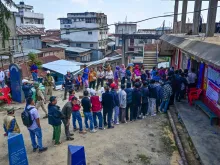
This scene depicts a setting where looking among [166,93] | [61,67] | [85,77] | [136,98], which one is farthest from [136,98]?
[61,67]

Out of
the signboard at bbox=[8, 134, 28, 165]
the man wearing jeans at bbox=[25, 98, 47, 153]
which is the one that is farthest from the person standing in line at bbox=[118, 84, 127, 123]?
the signboard at bbox=[8, 134, 28, 165]

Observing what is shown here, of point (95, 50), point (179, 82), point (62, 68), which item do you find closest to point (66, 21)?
point (95, 50)

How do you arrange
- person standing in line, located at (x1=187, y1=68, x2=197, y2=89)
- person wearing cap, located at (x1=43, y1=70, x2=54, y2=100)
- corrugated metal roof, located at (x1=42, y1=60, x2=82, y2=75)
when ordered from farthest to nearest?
1. corrugated metal roof, located at (x1=42, y1=60, x2=82, y2=75)
2. person wearing cap, located at (x1=43, y1=70, x2=54, y2=100)
3. person standing in line, located at (x1=187, y1=68, x2=197, y2=89)

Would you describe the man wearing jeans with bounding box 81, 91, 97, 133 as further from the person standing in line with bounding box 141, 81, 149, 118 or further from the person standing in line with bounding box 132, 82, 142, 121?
the person standing in line with bounding box 141, 81, 149, 118

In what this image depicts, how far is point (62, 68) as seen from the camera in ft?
67.5

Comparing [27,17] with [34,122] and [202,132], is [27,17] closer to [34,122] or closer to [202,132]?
[34,122]

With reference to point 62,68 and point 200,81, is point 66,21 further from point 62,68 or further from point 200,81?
point 200,81

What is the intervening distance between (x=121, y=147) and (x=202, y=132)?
285 cm

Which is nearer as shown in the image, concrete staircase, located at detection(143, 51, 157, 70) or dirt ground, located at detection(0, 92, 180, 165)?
dirt ground, located at detection(0, 92, 180, 165)

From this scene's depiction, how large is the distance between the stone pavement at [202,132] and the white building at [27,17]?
4712 centimetres

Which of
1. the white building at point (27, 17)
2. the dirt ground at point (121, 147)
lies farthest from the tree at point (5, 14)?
the white building at point (27, 17)

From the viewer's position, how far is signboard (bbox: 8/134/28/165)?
199 inches

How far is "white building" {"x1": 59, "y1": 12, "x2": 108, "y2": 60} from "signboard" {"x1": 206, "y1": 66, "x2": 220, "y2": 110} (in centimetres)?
3718

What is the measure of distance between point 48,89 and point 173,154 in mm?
7814
